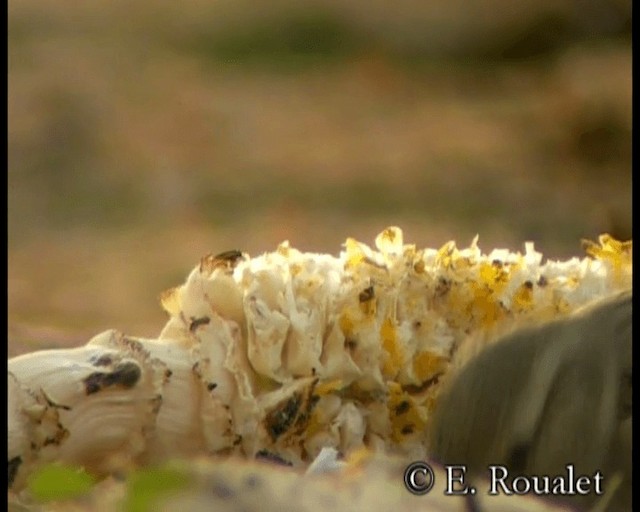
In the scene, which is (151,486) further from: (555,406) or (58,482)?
(555,406)

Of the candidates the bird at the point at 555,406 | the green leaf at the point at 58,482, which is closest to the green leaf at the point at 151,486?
the green leaf at the point at 58,482

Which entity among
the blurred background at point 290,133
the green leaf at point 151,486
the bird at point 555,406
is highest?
the blurred background at point 290,133

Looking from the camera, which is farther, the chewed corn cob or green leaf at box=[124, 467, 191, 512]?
the chewed corn cob

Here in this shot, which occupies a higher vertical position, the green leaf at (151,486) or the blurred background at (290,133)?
the blurred background at (290,133)

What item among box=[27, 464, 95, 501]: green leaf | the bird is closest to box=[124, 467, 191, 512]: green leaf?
box=[27, 464, 95, 501]: green leaf

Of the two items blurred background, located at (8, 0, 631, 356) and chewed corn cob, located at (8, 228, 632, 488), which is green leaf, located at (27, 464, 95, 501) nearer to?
chewed corn cob, located at (8, 228, 632, 488)

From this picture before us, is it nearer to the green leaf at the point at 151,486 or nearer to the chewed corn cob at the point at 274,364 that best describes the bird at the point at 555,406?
the chewed corn cob at the point at 274,364

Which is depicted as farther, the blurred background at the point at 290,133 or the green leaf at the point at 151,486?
the blurred background at the point at 290,133
